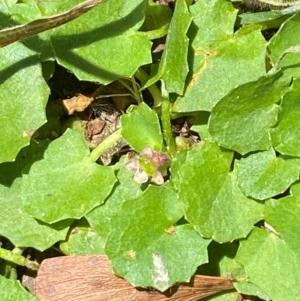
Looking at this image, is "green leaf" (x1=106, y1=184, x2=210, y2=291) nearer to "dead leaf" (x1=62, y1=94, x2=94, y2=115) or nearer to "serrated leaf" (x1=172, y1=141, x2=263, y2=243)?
"serrated leaf" (x1=172, y1=141, x2=263, y2=243)

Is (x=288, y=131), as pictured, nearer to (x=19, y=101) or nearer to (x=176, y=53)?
(x=176, y=53)

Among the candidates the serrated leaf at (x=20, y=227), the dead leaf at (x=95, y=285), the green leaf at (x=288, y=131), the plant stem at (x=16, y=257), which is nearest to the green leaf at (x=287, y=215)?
the green leaf at (x=288, y=131)

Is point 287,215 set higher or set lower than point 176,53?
lower

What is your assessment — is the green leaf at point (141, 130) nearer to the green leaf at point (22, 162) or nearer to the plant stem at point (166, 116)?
the plant stem at point (166, 116)

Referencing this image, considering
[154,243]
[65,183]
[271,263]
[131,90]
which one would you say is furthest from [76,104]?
[271,263]

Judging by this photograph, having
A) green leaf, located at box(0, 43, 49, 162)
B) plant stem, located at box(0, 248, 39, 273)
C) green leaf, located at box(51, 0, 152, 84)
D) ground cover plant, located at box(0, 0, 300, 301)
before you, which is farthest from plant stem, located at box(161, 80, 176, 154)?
plant stem, located at box(0, 248, 39, 273)

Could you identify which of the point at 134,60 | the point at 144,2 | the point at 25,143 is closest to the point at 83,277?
the point at 25,143
